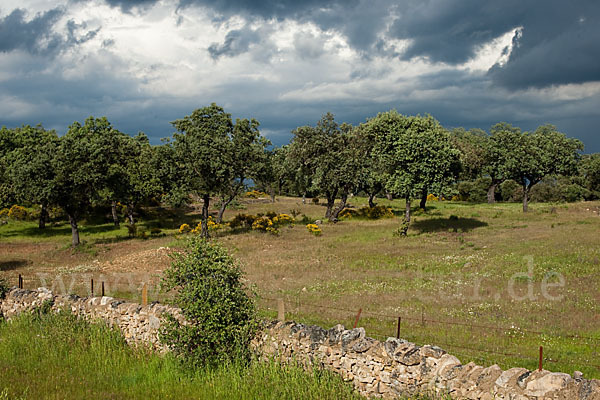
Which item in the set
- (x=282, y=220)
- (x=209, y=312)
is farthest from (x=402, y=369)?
(x=282, y=220)

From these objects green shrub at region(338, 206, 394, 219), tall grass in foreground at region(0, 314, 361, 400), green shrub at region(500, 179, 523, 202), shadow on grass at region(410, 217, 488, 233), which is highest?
green shrub at region(500, 179, 523, 202)

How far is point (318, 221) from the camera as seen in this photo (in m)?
57.0

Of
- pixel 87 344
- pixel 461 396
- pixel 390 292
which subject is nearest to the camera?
pixel 461 396

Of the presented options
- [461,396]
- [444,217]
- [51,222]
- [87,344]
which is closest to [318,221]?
[444,217]

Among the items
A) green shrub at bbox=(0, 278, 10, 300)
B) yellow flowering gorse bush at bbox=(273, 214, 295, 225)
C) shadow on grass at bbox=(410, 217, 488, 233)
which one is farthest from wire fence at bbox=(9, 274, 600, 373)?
yellow flowering gorse bush at bbox=(273, 214, 295, 225)

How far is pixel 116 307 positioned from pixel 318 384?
917 centimetres

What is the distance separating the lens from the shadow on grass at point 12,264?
3664cm

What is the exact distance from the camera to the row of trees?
45219 mm

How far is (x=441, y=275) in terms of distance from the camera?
27578 mm

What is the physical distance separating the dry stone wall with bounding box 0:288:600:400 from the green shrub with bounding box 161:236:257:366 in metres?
0.67

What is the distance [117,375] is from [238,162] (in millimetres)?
36832

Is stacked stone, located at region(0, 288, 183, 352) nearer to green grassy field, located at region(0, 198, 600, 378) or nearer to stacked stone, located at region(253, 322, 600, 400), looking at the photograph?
green grassy field, located at region(0, 198, 600, 378)

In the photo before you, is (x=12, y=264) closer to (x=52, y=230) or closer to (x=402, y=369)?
(x=52, y=230)

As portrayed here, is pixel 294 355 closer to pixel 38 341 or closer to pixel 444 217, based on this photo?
pixel 38 341
